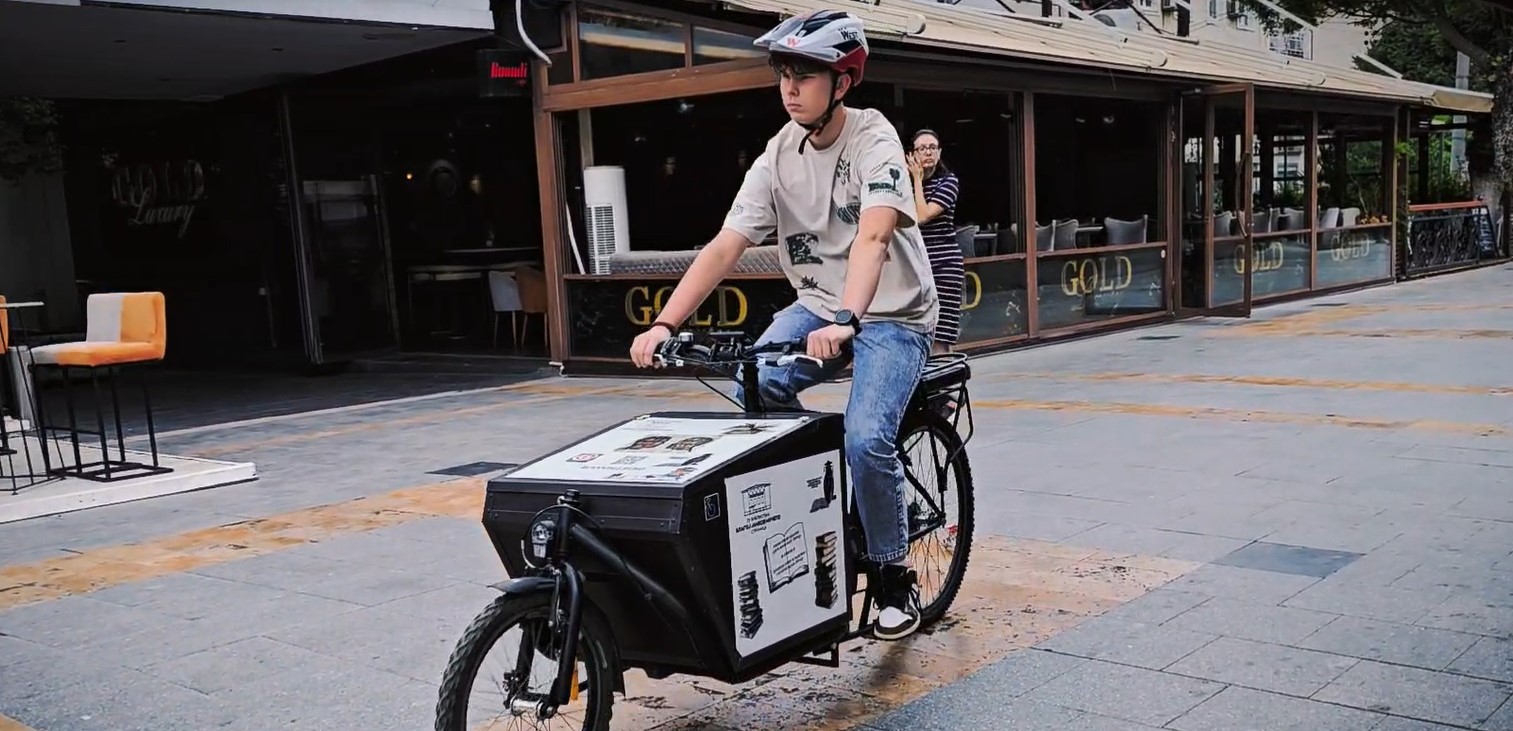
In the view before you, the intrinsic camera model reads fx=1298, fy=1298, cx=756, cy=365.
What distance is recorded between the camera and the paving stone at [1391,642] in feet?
11.8

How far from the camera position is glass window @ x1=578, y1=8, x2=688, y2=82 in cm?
1098

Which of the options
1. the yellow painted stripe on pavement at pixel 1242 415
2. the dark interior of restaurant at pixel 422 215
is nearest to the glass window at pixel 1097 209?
the yellow painted stripe on pavement at pixel 1242 415

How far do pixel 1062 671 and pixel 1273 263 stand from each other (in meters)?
13.9

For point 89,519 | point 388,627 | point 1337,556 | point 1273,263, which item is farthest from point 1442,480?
point 1273,263

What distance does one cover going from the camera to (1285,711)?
329 centimetres

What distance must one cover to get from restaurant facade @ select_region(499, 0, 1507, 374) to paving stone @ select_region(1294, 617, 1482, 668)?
677 centimetres

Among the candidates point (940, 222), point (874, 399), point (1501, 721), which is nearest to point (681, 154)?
point (940, 222)

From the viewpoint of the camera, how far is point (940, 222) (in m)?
7.14

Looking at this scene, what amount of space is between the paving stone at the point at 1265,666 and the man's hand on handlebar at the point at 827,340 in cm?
140

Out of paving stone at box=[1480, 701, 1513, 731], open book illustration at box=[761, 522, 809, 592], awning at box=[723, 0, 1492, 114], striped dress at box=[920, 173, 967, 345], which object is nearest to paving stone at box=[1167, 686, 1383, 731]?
paving stone at box=[1480, 701, 1513, 731]

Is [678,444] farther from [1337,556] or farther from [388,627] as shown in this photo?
[1337,556]

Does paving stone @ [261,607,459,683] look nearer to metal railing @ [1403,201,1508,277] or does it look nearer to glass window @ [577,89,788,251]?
glass window @ [577,89,788,251]

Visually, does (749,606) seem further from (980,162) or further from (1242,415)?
(980,162)

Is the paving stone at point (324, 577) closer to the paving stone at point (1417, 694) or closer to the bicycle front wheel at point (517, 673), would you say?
the bicycle front wheel at point (517, 673)
